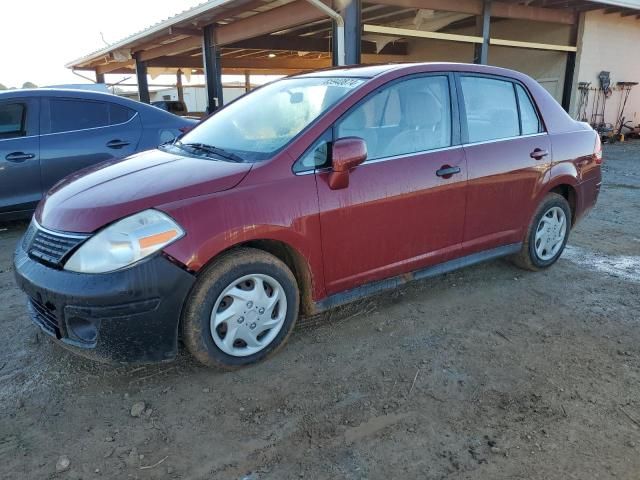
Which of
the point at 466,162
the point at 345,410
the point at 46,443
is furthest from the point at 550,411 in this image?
the point at 46,443

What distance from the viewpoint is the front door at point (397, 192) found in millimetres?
2982

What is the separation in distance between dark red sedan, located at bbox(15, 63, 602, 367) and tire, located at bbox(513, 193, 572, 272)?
3cm

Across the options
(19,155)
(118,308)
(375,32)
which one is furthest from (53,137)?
(375,32)

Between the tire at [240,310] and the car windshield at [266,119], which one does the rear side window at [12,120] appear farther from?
the tire at [240,310]

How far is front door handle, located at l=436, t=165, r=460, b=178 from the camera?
3335mm

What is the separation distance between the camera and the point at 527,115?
4.02m

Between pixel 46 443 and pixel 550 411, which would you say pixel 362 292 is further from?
pixel 46 443

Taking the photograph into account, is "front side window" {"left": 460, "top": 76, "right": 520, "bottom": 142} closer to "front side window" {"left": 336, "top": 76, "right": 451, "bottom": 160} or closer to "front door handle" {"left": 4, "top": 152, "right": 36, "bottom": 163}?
"front side window" {"left": 336, "top": 76, "right": 451, "bottom": 160}

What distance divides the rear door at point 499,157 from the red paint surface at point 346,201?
1 centimetres

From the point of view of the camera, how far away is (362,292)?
319cm

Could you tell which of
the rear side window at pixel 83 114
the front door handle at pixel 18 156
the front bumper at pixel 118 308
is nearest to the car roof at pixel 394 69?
the front bumper at pixel 118 308

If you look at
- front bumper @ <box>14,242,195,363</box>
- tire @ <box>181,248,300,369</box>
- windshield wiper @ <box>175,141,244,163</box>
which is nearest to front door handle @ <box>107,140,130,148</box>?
windshield wiper @ <box>175,141,244,163</box>

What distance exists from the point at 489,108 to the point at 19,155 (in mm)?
4660

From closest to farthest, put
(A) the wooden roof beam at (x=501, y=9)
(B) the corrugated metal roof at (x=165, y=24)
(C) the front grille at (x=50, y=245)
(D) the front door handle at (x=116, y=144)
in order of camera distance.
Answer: (C) the front grille at (x=50, y=245), (D) the front door handle at (x=116, y=144), (A) the wooden roof beam at (x=501, y=9), (B) the corrugated metal roof at (x=165, y=24)
